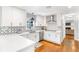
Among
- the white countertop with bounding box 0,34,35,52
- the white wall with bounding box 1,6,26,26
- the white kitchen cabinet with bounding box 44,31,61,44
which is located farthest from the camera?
the white kitchen cabinet with bounding box 44,31,61,44

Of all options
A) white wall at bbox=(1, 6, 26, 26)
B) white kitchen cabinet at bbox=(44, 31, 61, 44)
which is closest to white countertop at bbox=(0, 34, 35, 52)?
white wall at bbox=(1, 6, 26, 26)

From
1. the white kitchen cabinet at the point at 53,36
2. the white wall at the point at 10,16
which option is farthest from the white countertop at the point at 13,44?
the white kitchen cabinet at the point at 53,36

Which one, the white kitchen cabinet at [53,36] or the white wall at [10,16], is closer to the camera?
the white wall at [10,16]

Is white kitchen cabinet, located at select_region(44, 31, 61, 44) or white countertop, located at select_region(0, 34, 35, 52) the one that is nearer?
white countertop, located at select_region(0, 34, 35, 52)

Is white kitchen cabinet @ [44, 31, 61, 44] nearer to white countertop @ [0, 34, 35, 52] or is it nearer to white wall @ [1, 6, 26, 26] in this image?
white wall @ [1, 6, 26, 26]

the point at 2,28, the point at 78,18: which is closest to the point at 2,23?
the point at 2,28

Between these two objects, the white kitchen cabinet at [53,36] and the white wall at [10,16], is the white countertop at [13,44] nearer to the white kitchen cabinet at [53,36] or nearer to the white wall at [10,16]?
the white wall at [10,16]

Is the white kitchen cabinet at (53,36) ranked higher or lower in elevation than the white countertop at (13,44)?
lower

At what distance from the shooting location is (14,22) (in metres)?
2.36
